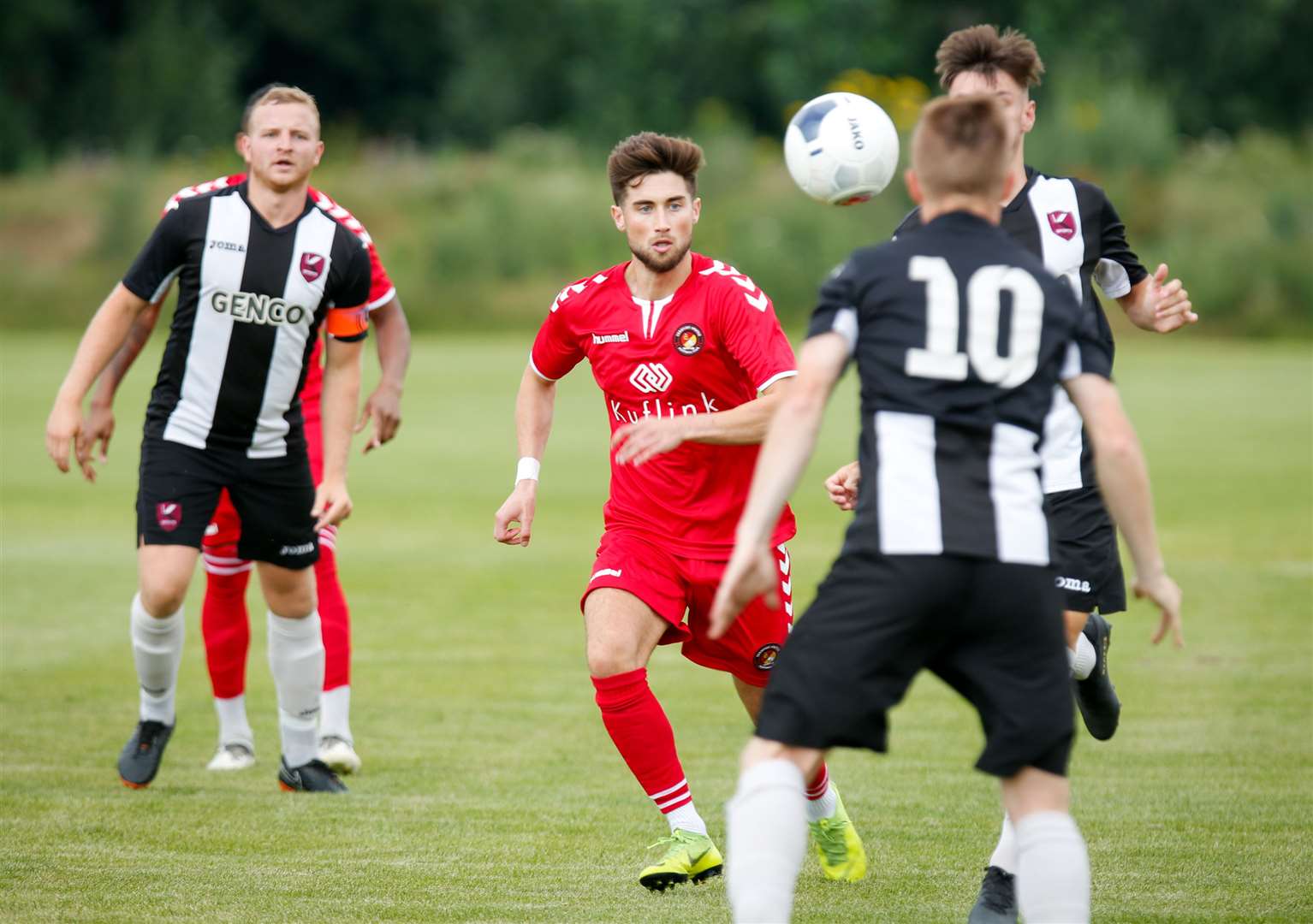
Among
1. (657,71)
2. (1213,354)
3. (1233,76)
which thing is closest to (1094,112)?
(1213,354)

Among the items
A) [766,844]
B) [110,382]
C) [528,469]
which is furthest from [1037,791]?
[110,382]

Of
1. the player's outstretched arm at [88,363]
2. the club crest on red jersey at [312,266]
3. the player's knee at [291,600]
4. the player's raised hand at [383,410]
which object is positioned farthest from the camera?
the player's raised hand at [383,410]

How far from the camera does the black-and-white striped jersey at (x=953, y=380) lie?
12.2ft

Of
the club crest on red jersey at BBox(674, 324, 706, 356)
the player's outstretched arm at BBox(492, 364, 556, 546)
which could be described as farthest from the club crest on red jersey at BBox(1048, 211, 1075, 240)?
the player's outstretched arm at BBox(492, 364, 556, 546)

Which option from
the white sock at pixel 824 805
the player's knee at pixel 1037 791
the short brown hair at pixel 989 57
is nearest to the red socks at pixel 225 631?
the white sock at pixel 824 805

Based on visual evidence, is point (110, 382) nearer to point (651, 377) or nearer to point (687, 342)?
point (651, 377)

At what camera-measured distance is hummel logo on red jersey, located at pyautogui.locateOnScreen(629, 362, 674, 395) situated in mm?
5445

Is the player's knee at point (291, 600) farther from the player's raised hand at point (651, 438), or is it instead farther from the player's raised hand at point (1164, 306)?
the player's raised hand at point (1164, 306)

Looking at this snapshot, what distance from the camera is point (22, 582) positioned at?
11.5 meters

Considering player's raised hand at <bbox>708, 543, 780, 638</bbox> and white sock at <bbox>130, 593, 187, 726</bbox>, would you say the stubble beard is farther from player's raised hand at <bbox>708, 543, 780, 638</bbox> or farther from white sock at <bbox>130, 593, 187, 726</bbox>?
white sock at <bbox>130, 593, 187, 726</bbox>

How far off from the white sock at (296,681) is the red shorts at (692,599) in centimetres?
169

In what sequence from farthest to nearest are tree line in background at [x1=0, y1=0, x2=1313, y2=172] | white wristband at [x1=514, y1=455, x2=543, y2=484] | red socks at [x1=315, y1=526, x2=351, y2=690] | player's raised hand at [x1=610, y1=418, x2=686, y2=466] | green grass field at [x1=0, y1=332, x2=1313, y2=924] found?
tree line in background at [x1=0, y1=0, x2=1313, y2=172]
red socks at [x1=315, y1=526, x2=351, y2=690]
white wristband at [x1=514, y1=455, x2=543, y2=484]
green grass field at [x1=0, y1=332, x2=1313, y2=924]
player's raised hand at [x1=610, y1=418, x2=686, y2=466]

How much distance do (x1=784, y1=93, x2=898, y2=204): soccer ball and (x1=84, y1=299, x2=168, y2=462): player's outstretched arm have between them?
2.50 meters

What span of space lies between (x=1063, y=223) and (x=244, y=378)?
117 inches
